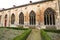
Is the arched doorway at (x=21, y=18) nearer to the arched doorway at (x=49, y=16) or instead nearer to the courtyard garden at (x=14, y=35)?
the arched doorway at (x=49, y=16)

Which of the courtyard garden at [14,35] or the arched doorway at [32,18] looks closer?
the courtyard garden at [14,35]

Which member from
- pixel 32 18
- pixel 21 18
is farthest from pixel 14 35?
pixel 21 18

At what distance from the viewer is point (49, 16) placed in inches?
952

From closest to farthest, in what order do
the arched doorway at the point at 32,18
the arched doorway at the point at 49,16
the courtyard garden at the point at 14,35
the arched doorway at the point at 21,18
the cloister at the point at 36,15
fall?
the courtyard garden at the point at 14,35, the cloister at the point at 36,15, the arched doorway at the point at 49,16, the arched doorway at the point at 32,18, the arched doorway at the point at 21,18

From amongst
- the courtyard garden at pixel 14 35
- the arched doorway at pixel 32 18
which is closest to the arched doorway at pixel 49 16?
the arched doorway at pixel 32 18

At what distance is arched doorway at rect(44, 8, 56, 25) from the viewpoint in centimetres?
2355

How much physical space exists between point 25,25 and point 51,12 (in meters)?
6.94

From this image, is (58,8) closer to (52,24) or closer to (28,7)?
(52,24)

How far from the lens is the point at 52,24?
23.2 metres

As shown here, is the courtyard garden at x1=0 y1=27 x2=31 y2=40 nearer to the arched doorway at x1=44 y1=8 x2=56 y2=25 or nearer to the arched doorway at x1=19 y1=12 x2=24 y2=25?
the arched doorway at x1=44 y1=8 x2=56 y2=25

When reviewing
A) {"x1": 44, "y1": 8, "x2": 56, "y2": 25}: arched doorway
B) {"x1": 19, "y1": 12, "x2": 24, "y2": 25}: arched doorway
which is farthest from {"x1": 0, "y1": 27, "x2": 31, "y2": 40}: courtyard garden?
{"x1": 19, "y1": 12, "x2": 24, "y2": 25}: arched doorway

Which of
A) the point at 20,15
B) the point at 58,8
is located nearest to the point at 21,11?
the point at 20,15

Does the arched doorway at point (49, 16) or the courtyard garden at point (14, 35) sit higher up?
the arched doorway at point (49, 16)

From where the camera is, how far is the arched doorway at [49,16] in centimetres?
Answer: 2355
